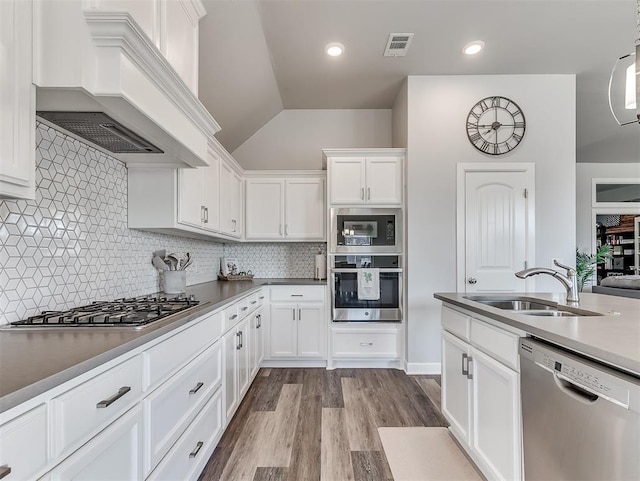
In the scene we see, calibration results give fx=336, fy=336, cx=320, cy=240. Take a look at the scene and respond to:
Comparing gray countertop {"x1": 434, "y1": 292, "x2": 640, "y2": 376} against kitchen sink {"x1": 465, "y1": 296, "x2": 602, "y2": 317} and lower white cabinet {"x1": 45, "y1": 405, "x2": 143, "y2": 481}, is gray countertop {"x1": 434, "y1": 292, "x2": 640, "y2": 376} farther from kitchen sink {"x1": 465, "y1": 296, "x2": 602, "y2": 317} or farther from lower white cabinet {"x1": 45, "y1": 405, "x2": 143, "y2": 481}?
lower white cabinet {"x1": 45, "y1": 405, "x2": 143, "y2": 481}

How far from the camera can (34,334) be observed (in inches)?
47.4

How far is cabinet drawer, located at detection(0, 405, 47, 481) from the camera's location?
67cm

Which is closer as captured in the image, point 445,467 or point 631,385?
point 631,385

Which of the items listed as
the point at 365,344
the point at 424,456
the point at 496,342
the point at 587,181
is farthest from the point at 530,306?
A: the point at 587,181

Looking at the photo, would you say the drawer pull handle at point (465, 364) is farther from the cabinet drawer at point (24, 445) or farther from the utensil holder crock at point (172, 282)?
the utensil holder crock at point (172, 282)

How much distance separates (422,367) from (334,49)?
10.2 ft

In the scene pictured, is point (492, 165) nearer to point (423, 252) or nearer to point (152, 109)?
point (423, 252)

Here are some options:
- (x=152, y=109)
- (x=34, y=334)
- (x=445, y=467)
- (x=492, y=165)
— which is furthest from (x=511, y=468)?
(x=492, y=165)

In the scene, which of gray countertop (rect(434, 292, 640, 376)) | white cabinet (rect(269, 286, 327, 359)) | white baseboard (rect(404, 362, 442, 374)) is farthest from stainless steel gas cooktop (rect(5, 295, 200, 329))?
white baseboard (rect(404, 362, 442, 374))

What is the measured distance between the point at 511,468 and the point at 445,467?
0.58 metres

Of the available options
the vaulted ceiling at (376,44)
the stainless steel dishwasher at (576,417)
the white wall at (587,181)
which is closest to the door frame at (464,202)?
the vaulted ceiling at (376,44)

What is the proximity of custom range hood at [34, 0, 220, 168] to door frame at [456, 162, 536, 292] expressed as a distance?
104 inches

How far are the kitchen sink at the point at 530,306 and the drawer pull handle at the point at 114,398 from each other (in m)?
1.69

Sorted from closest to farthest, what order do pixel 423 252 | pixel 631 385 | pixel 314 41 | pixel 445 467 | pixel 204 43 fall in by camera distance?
pixel 631 385 < pixel 445 467 < pixel 204 43 < pixel 314 41 < pixel 423 252
